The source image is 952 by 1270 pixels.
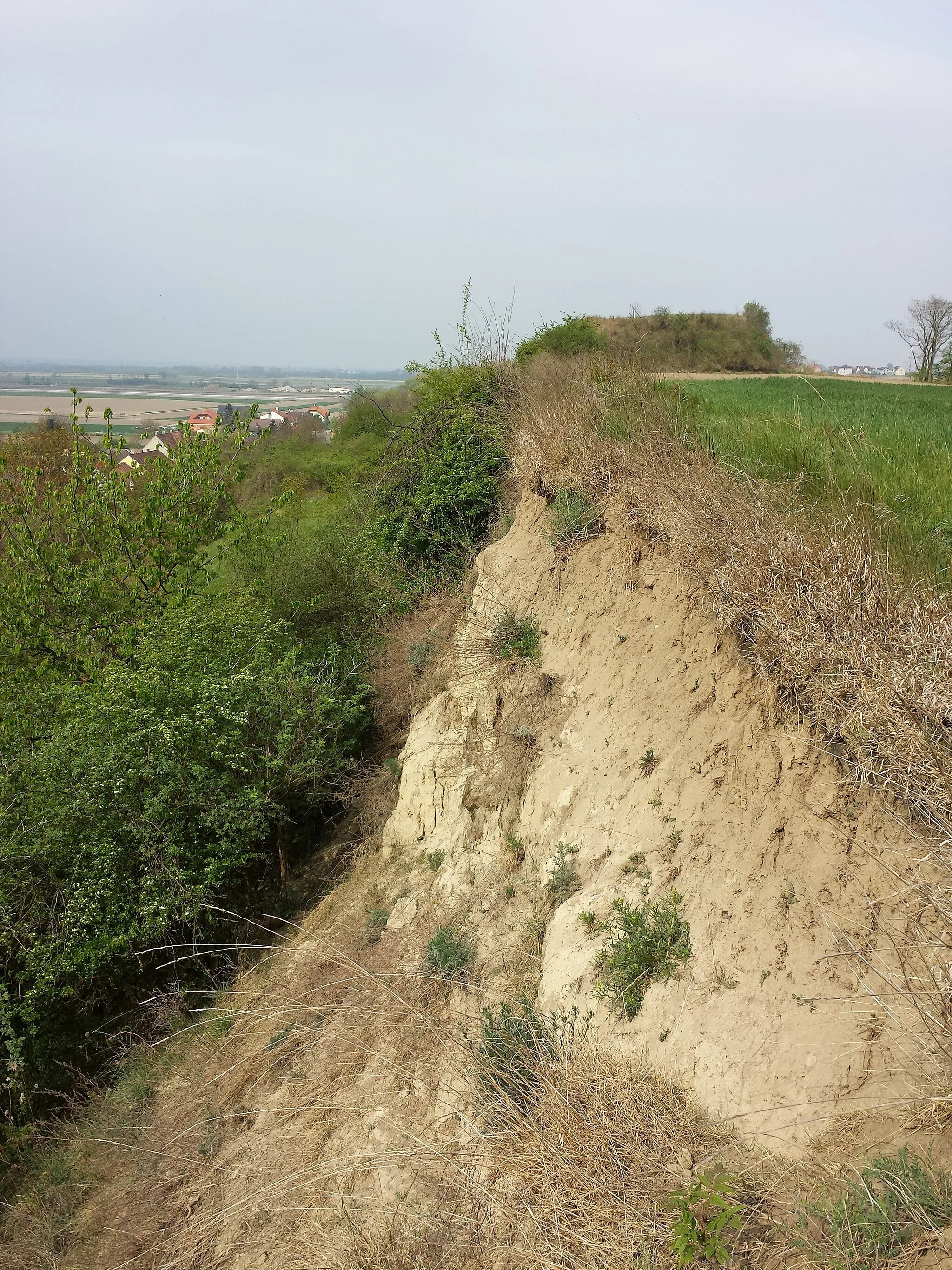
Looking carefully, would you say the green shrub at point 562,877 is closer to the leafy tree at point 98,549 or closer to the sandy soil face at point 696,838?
the sandy soil face at point 696,838

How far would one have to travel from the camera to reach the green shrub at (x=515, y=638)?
8898mm

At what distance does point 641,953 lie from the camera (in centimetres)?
516

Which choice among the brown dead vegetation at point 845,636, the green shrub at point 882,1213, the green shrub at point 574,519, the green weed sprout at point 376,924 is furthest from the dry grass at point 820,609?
the green weed sprout at point 376,924

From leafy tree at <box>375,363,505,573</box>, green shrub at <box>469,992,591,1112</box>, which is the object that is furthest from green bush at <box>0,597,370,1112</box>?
green shrub at <box>469,992,591,1112</box>

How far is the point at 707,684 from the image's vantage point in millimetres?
6195

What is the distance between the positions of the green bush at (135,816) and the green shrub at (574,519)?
3.73m

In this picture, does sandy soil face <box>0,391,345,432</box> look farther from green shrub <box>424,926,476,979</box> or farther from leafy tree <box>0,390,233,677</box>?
green shrub <box>424,926,476,979</box>

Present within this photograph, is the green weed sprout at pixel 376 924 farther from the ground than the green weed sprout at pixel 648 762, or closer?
closer

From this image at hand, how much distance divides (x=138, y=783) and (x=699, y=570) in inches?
274

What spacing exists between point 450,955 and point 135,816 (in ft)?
14.8

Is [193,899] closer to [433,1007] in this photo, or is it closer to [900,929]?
[433,1007]

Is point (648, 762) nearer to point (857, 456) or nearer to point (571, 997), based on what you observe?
point (571, 997)

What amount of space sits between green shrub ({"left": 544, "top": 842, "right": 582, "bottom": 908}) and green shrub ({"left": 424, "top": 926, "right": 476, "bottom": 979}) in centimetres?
85

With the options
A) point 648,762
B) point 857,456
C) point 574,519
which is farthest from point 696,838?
point 574,519
